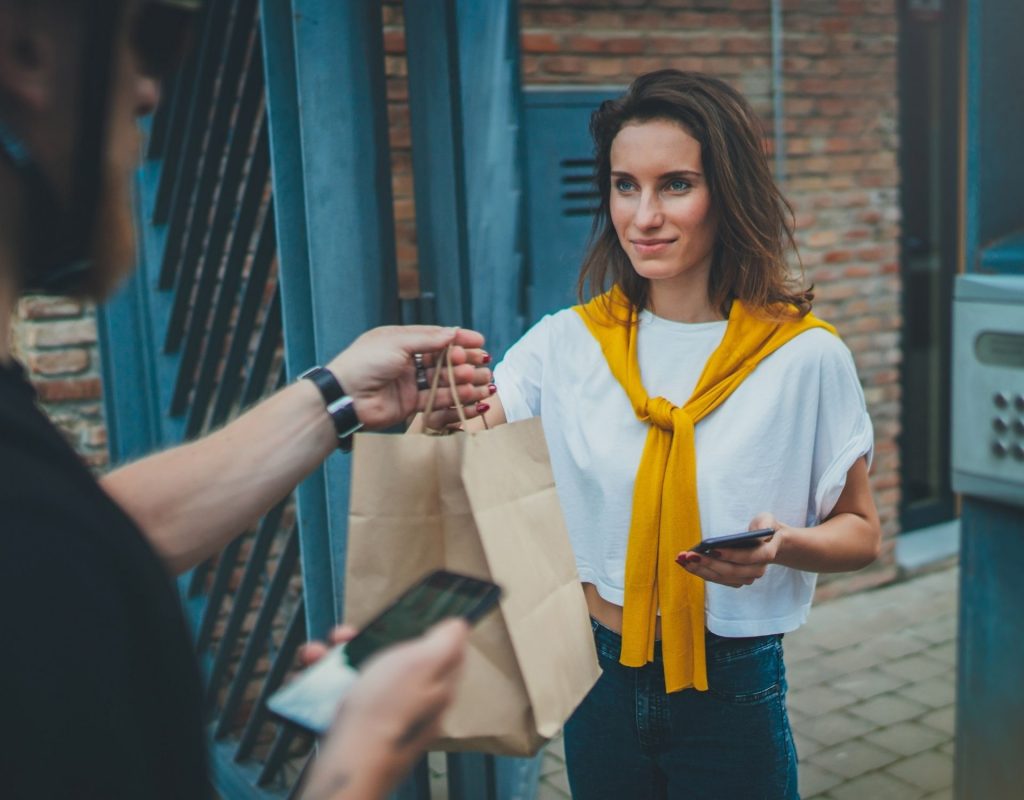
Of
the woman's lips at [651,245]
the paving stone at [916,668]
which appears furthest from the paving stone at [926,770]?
the woman's lips at [651,245]

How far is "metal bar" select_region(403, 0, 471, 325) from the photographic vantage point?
2.17 m

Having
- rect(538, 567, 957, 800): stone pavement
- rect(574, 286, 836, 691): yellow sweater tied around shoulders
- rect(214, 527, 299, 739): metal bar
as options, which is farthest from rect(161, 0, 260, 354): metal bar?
rect(538, 567, 957, 800): stone pavement

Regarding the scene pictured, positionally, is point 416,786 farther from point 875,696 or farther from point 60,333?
point 875,696

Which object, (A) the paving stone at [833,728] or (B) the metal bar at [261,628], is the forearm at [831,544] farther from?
(A) the paving stone at [833,728]

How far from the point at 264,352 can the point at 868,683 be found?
2710 mm

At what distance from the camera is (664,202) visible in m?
1.86

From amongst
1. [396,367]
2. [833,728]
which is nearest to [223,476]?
[396,367]

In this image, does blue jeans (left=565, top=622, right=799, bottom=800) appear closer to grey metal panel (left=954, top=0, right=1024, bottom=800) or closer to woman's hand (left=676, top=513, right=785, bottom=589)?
woman's hand (left=676, top=513, right=785, bottom=589)

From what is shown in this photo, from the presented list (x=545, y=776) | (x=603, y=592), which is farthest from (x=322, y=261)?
(x=545, y=776)

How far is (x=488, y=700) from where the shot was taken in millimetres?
1312

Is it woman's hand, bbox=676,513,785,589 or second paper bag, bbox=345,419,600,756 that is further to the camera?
woman's hand, bbox=676,513,785,589

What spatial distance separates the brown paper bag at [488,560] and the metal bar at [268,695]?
1.34m

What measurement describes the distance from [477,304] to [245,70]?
2.74ft

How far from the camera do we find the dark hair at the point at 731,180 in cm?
185
